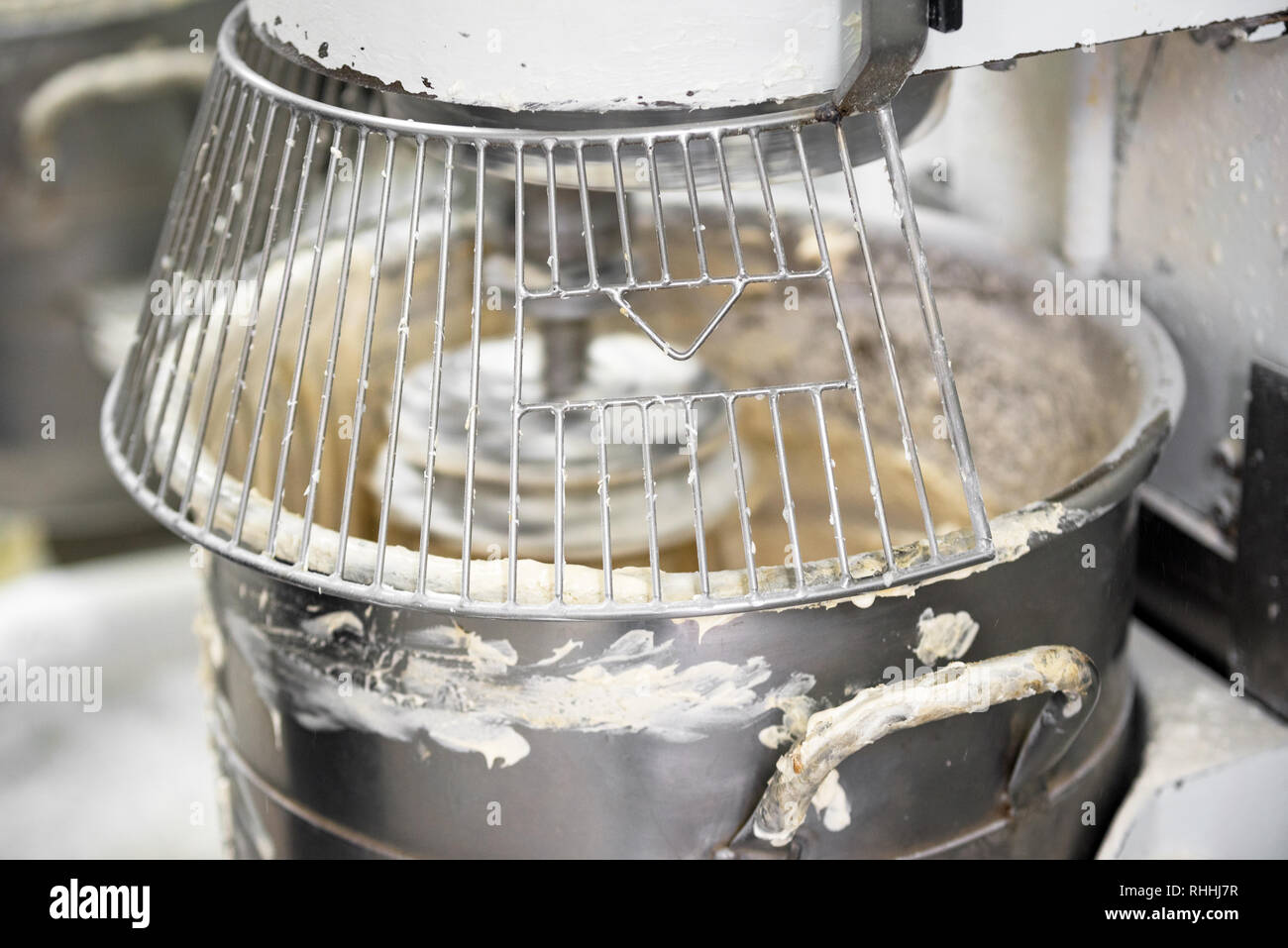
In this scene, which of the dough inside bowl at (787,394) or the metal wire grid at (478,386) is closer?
the metal wire grid at (478,386)

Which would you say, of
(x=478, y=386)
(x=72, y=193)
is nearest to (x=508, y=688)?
(x=478, y=386)

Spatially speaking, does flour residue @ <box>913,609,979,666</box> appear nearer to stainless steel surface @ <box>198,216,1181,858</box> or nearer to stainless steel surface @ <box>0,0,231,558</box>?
stainless steel surface @ <box>198,216,1181,858</box>

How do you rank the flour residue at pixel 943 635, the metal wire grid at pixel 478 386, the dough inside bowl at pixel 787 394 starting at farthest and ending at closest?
1. the dough inside bowl at pixel 787 394
2. the flour residue at pixel 943 635
3. the metal wire grid at pixel 478 386

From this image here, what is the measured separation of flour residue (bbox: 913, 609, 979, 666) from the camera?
0.99 metres

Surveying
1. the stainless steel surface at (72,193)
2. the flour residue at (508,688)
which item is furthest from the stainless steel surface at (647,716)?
the stainless steel surface at (72,193)

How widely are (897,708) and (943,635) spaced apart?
0.09 meters

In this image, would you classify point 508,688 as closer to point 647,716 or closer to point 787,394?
point 647,716

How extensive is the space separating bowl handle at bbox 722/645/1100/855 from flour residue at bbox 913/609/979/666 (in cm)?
2

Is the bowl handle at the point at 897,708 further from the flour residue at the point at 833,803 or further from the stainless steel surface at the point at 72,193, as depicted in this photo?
the stainless steel surface at the point at 72,193

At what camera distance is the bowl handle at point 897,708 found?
3.04 feet

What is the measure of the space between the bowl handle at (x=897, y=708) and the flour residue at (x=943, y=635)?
15 mm

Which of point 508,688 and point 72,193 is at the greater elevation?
point 72,193

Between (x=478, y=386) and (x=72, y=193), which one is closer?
(x=478, y=386)

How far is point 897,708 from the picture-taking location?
926 millimetres
